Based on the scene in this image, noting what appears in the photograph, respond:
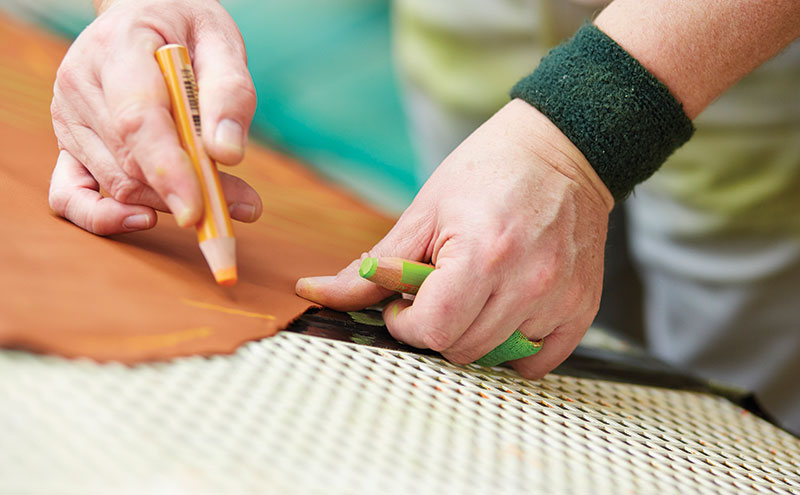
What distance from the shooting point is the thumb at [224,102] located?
481 millimetres

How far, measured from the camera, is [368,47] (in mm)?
1367

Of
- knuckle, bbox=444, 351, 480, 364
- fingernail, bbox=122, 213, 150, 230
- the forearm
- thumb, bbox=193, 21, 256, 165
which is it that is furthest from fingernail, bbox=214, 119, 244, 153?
the forearm

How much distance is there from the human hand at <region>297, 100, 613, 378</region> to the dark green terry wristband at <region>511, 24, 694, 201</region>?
14 mm

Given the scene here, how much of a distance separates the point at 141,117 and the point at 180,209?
7 cm

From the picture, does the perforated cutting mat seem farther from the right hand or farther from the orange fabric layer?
the right hand

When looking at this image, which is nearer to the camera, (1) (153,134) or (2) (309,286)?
(1) (153,134)

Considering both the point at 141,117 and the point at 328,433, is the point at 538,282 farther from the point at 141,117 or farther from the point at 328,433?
the point at 141,117

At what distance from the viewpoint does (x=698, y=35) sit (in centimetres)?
58

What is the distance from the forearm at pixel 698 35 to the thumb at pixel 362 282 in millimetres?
255

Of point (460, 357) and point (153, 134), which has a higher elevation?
point (153, 134)

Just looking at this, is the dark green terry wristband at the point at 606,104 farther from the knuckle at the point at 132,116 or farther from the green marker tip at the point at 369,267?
the knuckle at the point at 132,116

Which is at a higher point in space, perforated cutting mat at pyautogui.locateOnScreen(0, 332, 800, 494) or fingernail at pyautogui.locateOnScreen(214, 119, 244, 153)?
fingernail at pyautogui.locateOnScreen(214, 119, 244, 153)

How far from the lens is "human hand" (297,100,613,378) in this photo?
1.74 ft

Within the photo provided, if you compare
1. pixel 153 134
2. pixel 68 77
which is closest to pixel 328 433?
pixel 153 134
